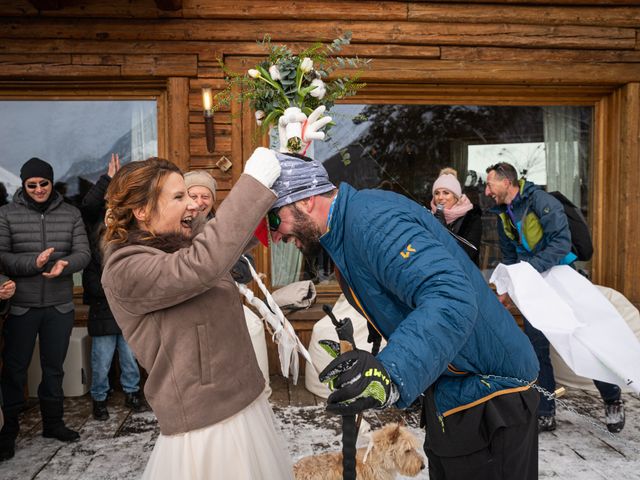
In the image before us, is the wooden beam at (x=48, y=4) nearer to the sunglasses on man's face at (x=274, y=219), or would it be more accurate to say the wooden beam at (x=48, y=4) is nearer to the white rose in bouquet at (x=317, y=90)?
the white rose in bouquet at (x=317, y=90)

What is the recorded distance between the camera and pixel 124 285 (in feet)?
6.52

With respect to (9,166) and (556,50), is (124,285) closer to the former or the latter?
(9,166)

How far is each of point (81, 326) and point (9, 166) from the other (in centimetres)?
195

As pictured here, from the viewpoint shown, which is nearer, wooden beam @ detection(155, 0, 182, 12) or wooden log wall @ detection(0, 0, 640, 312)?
wooden beam @ detection(155, 0, 182, 12)

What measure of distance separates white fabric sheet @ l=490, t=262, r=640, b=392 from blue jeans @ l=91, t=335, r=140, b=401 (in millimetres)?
3278

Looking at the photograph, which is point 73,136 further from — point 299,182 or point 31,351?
point 299,182

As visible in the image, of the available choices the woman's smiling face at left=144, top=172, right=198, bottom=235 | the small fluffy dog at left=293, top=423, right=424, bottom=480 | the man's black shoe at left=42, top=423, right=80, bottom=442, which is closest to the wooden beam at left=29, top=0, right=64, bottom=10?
the man's black shoe at left=42, top=423, right=80, bottom=442

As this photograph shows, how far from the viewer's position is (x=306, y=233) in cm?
186

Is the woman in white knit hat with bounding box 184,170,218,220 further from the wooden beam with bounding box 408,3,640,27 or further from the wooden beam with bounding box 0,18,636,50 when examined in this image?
the wooden beam with bounding box 408,3,640,27

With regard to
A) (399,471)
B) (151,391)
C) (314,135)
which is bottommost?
(399,471)

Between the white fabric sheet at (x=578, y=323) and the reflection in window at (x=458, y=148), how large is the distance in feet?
7.63

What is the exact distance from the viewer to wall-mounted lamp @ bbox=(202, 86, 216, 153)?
5.37 meters

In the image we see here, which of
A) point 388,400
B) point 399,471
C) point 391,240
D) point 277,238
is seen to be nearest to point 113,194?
point 277,238

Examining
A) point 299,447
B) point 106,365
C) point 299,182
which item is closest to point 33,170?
point 106,365
